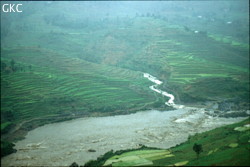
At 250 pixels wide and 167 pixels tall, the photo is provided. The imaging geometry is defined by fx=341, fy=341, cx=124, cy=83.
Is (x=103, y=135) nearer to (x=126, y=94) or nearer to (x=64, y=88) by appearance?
(x=64, y=88)

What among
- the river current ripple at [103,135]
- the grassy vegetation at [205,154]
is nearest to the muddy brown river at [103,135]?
the river current ripple at [103,135]

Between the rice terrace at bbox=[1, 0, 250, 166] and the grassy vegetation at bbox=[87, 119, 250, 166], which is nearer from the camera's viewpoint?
the grassy vegetation at bbox=[87, 119, 250, 166]

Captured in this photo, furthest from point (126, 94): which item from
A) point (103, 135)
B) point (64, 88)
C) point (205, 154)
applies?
point (205, 154)

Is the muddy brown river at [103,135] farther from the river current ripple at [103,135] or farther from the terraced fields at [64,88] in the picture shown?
the terraced fields at [64,88]

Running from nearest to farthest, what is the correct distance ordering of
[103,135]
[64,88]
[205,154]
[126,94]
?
[205,154]
[103,135]
[64,88]
[126,94]

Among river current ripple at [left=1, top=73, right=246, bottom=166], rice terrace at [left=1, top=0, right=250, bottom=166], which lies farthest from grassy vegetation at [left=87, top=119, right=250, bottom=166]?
river current ripple at [left=1, top=73, right=246, bottom=166]

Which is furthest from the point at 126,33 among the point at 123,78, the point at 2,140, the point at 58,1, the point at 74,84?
the point at 2,140

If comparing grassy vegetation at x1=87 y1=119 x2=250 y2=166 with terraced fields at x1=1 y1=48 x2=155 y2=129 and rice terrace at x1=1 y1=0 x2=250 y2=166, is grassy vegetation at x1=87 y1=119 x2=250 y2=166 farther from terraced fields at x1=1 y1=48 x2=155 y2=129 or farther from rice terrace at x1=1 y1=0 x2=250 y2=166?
terraced fields at x1=1 y1=48 x2=155 y2=129
